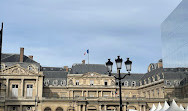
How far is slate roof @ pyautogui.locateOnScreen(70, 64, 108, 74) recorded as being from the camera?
261 feet

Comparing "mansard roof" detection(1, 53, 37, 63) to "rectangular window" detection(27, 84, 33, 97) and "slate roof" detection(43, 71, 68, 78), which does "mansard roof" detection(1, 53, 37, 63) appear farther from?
"slate roof" detection(43, 71, 68, 78)

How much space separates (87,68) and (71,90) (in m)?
8.54

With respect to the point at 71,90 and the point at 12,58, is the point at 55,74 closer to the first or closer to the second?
the point at 71,90

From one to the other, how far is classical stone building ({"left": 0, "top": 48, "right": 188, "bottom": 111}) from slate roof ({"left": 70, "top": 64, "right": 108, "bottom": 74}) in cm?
61

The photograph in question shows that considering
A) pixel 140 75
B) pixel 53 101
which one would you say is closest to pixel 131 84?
pixel 140 75

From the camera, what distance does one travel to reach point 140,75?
90438 mm

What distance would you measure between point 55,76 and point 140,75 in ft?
96.8

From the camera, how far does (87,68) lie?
3167 inches

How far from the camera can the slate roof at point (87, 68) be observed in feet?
261

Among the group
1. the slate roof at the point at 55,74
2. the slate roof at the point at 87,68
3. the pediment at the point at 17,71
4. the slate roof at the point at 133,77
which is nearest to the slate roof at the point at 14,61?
the pediment at the point at 17,71

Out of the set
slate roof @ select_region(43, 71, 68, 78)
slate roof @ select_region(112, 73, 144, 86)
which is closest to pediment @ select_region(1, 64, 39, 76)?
slate roof @ select_region(43, 71, 68, 78)

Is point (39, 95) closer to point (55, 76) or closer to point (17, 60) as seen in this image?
point (17, 60)

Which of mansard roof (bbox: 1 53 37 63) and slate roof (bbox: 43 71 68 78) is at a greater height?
mansard roof (bbox: 1 53 37 63)

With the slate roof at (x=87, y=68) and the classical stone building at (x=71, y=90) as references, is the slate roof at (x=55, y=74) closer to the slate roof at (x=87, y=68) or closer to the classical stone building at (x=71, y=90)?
the classical stone building at (x=71, y=90)
